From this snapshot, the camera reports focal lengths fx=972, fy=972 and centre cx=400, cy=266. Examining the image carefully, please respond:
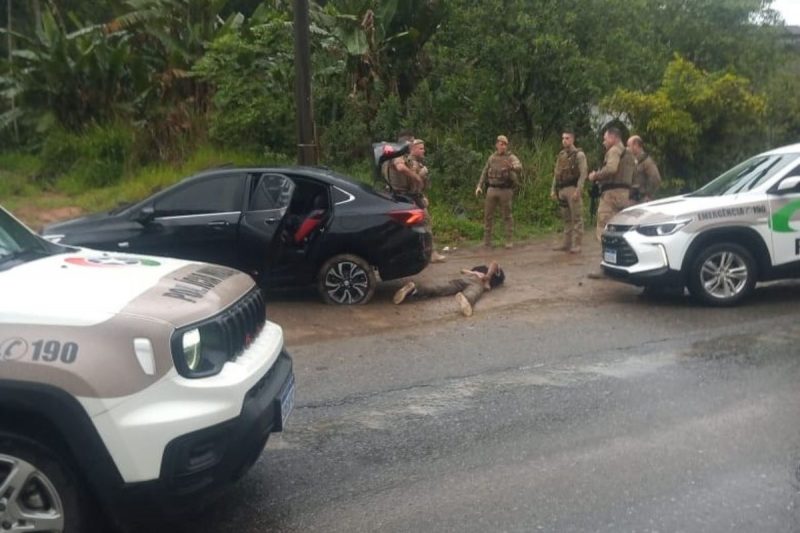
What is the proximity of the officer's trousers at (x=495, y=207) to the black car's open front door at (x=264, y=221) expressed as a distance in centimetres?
430

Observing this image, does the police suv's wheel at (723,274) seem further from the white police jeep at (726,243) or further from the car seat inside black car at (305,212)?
the car seat inside black car at (305,212)

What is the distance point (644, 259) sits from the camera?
10273mm

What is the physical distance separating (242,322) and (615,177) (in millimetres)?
8660

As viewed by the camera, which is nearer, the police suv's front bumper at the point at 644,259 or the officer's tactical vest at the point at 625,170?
Result: the police suv's front bumper at the point at 644,259

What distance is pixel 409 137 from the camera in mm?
13984

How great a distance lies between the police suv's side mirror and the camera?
10.1 meters

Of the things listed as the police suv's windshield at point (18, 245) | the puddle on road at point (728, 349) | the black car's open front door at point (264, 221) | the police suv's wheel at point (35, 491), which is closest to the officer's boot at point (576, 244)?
the black car's open front door at point (264, 221)

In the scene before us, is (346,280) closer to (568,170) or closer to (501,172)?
(501,172)

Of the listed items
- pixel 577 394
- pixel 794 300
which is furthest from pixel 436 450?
pixel 794 300

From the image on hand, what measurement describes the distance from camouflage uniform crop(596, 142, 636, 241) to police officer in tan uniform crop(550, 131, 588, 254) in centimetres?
76

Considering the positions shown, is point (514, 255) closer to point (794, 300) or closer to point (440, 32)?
point (794, 300)

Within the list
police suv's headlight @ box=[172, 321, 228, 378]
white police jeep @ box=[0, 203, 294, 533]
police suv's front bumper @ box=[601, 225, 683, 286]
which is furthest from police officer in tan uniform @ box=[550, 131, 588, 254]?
white police jeep @ box=[0, 203, 294, 533]

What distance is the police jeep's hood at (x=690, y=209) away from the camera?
33.1 feet

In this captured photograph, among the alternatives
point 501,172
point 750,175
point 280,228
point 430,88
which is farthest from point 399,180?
point 430,88
